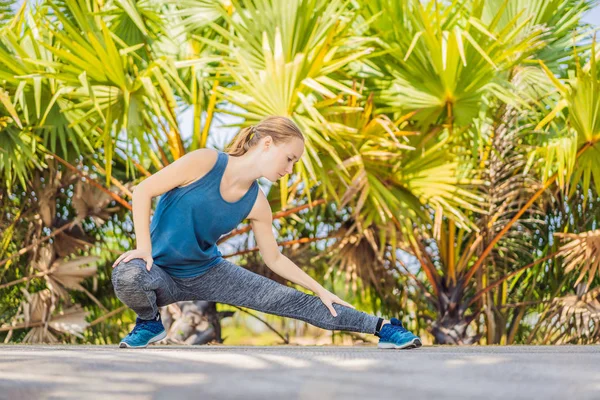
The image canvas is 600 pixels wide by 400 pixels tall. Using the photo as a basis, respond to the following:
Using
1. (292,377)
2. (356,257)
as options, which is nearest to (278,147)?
(292,377)

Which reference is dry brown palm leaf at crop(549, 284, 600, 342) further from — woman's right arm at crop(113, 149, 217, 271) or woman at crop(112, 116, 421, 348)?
woman's right arm at crop(113, 149, 217, 271)

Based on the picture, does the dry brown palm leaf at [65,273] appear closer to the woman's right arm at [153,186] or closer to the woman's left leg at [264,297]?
the woman's left leg at [264,297]

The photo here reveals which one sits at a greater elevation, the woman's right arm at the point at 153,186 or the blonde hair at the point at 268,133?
the blonde hair at the point at 268,133

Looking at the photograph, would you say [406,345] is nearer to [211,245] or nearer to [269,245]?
[269,245]

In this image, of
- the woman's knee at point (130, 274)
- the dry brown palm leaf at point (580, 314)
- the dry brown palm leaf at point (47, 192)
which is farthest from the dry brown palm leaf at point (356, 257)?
the woman's knee at point (130, 274)

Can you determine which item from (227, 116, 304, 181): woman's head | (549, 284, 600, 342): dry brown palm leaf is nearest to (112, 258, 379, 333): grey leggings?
(227, 116, 304, 181): woman's head

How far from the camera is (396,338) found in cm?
256

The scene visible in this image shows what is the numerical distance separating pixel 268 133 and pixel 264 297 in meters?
0.60

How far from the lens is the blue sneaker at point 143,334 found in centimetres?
256

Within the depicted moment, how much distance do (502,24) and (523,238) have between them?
5.30 feet

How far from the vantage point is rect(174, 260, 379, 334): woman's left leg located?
2.67 meters

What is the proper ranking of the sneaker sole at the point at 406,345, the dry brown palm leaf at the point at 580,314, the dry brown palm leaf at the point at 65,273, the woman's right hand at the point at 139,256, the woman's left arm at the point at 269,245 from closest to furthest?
the woman's right hand at the point at 139,256, the sneaker sole at the point at 406,345, the woman's left arm at the point at 269,245, the dry brown palm leaf at the point at 580,314, the dry brown palm leaf at the point at 65,273

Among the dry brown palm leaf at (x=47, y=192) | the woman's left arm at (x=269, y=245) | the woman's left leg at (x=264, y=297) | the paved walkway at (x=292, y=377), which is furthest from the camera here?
the dry brown palm leaf at (x=47, y=192)

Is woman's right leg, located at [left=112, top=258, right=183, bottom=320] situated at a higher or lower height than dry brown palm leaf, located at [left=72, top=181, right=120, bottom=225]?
lower
